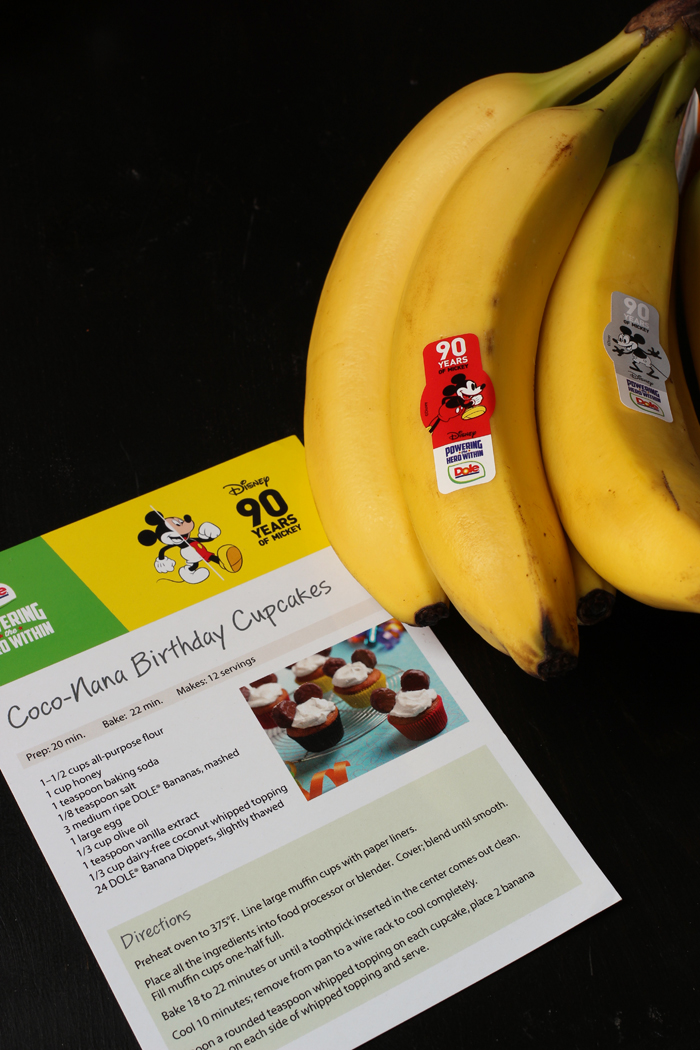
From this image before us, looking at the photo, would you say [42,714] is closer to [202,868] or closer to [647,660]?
[202,868]

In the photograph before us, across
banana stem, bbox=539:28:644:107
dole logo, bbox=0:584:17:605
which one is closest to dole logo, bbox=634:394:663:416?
banana stem, bbox=539:28:644:107

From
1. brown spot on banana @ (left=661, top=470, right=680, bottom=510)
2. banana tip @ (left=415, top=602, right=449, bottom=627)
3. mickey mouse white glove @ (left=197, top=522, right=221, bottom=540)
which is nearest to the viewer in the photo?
brown spot on banana @ (left=661, top=470, right=680, bottom=510)

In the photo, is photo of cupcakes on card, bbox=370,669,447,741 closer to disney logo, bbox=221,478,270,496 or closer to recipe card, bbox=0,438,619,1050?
recipe card, bbox=0,438,619,1050

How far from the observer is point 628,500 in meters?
0.56

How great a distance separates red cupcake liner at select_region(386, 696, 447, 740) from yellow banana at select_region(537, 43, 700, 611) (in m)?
0.19

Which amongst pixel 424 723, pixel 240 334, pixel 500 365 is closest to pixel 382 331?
pixel 500 365

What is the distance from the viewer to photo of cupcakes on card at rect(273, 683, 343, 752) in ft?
2.17

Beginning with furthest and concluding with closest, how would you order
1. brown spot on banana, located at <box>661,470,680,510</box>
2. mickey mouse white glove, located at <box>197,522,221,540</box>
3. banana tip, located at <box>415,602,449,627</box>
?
mickey mouse white glove, located at <box>197,522,221,540</box> → banana tip, located at <box>415,602,449,627</box> → brown spot on banana, located at <box>661,470,680,510</box>

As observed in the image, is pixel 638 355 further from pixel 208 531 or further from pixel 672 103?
pixel 208 531

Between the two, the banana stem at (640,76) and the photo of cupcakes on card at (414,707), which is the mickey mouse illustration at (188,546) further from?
the banana stem at (640,76)

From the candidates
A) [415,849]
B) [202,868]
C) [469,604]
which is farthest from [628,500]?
[202,868]

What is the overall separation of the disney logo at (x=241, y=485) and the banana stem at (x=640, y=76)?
45cm

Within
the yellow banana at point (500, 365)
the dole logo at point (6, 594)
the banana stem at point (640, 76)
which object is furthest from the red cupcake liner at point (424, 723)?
the banana stem at point (640, 76)

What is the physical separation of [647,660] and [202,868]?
406mm
